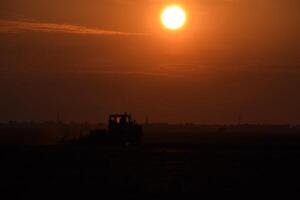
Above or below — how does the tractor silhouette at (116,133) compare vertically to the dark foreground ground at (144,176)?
above

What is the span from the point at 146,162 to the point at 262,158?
7.88 m

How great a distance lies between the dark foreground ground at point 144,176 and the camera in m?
27.8

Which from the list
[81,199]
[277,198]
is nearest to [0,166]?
[81,199]

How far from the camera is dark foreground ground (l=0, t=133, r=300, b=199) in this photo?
27.8 metres

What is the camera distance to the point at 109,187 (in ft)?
95.8

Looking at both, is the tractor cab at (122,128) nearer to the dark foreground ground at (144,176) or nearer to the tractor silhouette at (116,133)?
the tractor silhouette at (116,133)

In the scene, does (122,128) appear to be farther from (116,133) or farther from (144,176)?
(144,176)

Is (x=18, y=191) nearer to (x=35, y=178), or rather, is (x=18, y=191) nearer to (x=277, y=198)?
(x=35, y=178)

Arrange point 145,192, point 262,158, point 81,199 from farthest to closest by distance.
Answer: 1. point 262,158
2. point 145,192
3. point 81,199

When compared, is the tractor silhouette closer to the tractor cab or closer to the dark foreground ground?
the tractor cab

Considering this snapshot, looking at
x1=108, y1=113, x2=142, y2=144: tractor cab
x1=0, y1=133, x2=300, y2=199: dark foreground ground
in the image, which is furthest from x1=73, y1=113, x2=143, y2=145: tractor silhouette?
x1=0, y1=133, x2=300, y2=199: dark foreground ground

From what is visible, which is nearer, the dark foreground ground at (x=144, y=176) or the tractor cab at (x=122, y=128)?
the dark foreground ground at (x=144, y=176)

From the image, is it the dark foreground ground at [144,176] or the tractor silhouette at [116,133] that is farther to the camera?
the tractor silhouette at [116,133]

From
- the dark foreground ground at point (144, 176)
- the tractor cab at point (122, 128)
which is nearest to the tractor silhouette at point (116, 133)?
the tractor cab at point (122, 128)
